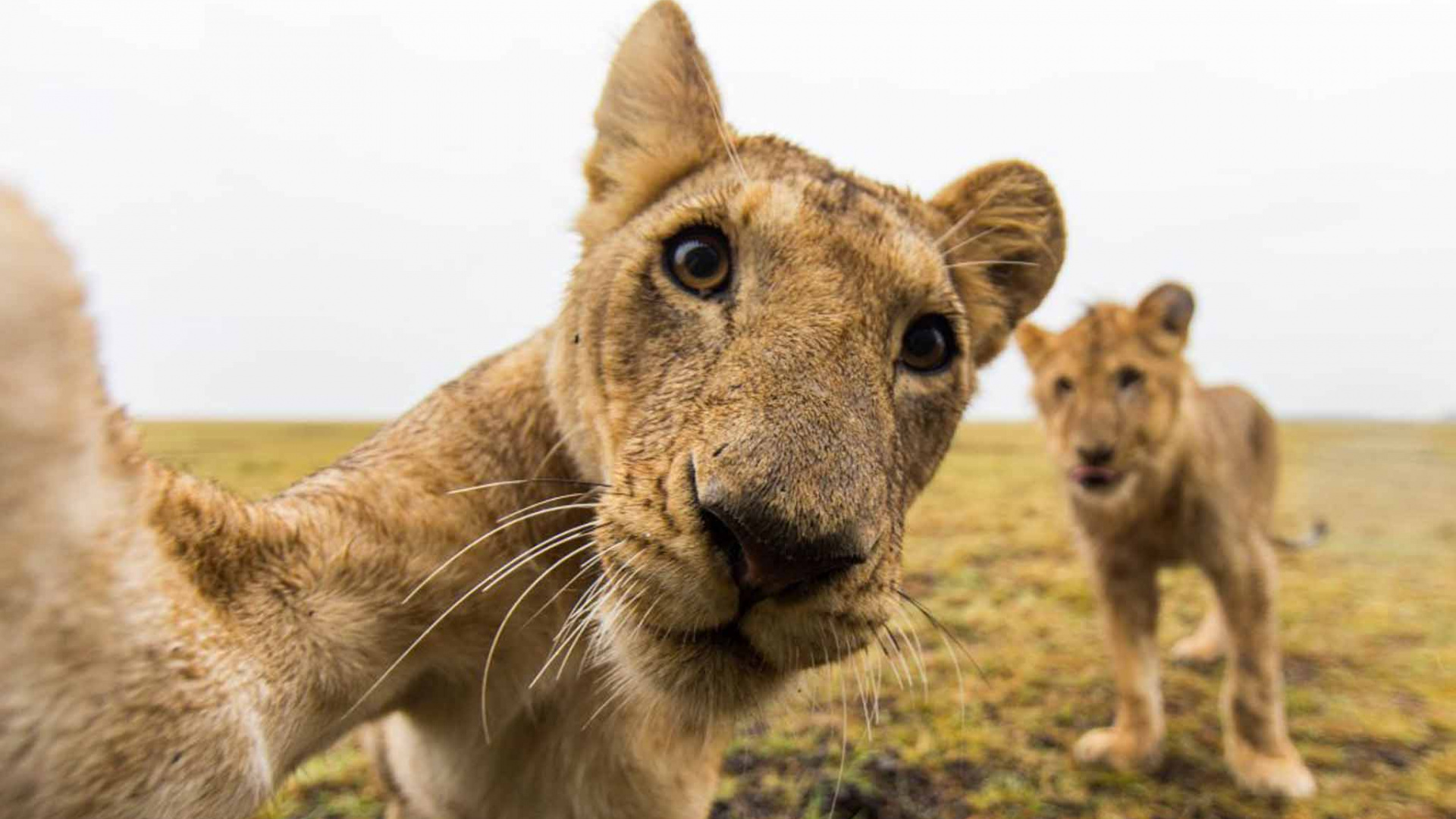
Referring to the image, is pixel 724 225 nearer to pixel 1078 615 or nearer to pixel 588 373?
pixel 588 373

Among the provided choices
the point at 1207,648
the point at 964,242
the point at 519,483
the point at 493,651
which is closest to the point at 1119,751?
the point at 1207,648

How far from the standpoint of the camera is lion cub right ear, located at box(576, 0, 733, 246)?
2.83m

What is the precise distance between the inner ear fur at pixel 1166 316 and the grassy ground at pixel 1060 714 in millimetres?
1717

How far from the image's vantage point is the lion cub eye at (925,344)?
2.52 m

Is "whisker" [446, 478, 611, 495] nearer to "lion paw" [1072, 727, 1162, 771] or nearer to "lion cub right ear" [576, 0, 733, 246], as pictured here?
"lion cub right ear" [576, 0, 733, 246]

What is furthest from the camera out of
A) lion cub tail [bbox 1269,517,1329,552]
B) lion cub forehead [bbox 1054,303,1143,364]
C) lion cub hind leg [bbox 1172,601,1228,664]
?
lion cub tail [bbox 1269,517,1329,552]

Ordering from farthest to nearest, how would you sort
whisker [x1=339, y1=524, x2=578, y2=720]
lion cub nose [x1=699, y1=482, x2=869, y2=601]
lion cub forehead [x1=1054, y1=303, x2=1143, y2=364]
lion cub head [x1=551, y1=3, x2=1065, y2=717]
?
lion cub forehead [x1=1054, y1=303, x2=1143, y2=364] < whisker [x1=339, y1=524, x2=578, y2=720] < lion cub head [x1=551, y1=3, x2=1065, y2=717] < lion cub nose [x1=699, y1=482, x2=869, y2=601]

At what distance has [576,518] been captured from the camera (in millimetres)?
2512

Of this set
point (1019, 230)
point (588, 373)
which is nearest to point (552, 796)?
point (588, 373)

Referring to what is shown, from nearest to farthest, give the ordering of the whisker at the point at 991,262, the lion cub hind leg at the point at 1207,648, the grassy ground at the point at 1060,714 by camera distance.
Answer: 1. the whisker at the point at 991,262
2. the grassy ground at the point at 1060,714
3. the lion cub hind leg at the point at 1207,648

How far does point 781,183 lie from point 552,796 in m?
1.77

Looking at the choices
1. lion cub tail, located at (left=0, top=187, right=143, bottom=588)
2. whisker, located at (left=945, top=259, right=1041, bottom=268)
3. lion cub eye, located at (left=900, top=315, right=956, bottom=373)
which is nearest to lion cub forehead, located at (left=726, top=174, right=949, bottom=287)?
lion cub eye, located at (left=900, top=315, right=956, bottom=373)

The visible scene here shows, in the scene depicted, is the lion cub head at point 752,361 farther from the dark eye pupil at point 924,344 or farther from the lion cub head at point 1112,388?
the lion cub head at point 1112,388

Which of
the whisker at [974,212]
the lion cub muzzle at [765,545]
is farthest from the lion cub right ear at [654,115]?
the lion cub muzzle at [765,545]
